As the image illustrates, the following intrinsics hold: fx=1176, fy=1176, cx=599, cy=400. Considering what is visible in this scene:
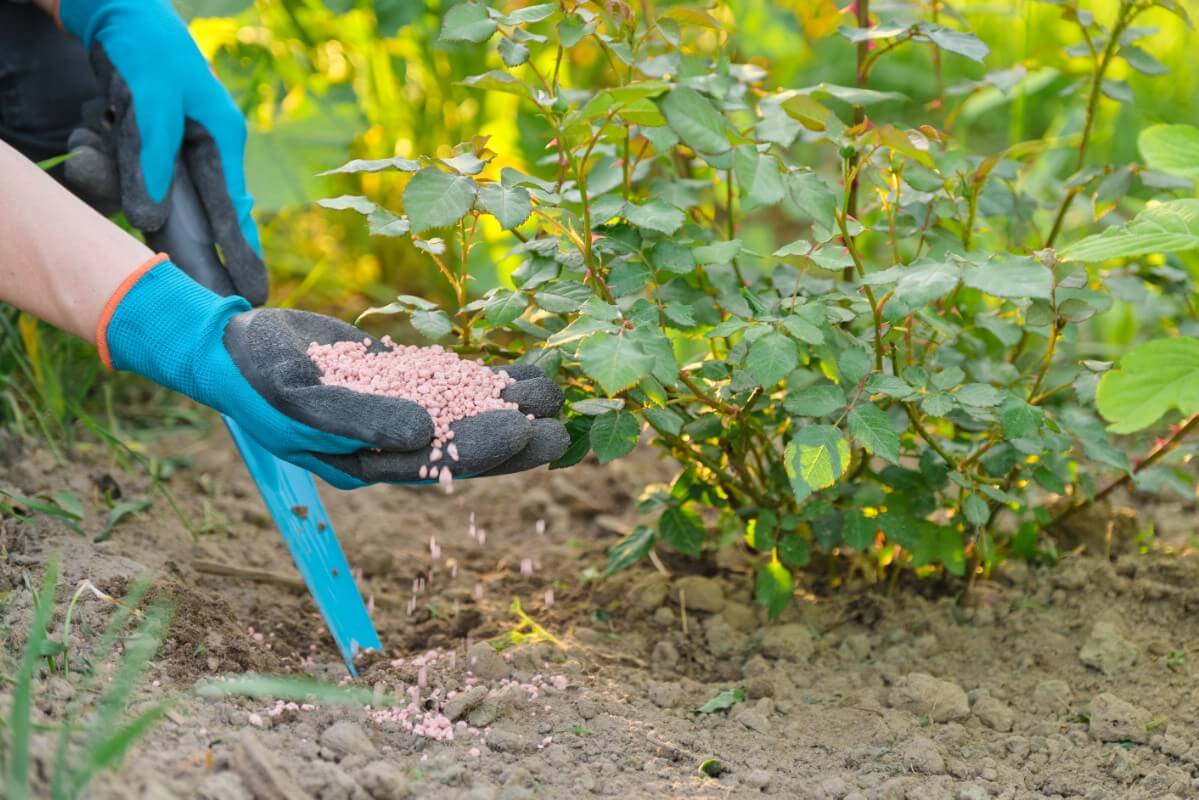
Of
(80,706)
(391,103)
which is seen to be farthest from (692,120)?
(391,103)

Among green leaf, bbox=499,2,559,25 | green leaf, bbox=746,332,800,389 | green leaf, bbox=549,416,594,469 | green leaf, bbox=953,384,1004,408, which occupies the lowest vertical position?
green leaf, bbox=549,416,594,469

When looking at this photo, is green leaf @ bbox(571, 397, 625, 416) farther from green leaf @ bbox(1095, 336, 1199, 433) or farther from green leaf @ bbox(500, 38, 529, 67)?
green leaf @ bbox(1095, 336, 1199, 433)

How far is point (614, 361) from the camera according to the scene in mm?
1145

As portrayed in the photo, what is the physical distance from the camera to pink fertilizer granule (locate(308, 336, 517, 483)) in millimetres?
1289

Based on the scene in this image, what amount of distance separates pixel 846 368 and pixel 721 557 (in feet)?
1.92

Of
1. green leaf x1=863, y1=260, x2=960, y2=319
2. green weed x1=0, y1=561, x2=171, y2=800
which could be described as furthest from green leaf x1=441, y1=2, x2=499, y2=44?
green weed x1=0, y1=561, x2=171, y2=800

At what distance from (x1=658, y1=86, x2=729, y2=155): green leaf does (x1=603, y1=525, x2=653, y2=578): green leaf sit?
2.06ft

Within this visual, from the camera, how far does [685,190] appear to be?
154 cm

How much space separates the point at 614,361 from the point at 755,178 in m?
0.26

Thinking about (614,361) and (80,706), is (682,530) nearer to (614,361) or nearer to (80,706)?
(614,361)

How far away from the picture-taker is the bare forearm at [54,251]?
1.34m

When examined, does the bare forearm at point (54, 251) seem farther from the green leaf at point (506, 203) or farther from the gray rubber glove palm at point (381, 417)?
the green leaf at point (506, 203)

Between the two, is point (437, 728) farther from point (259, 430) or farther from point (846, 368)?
point (846, 368)

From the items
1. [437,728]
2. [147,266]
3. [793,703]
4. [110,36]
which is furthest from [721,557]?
[110,36]
